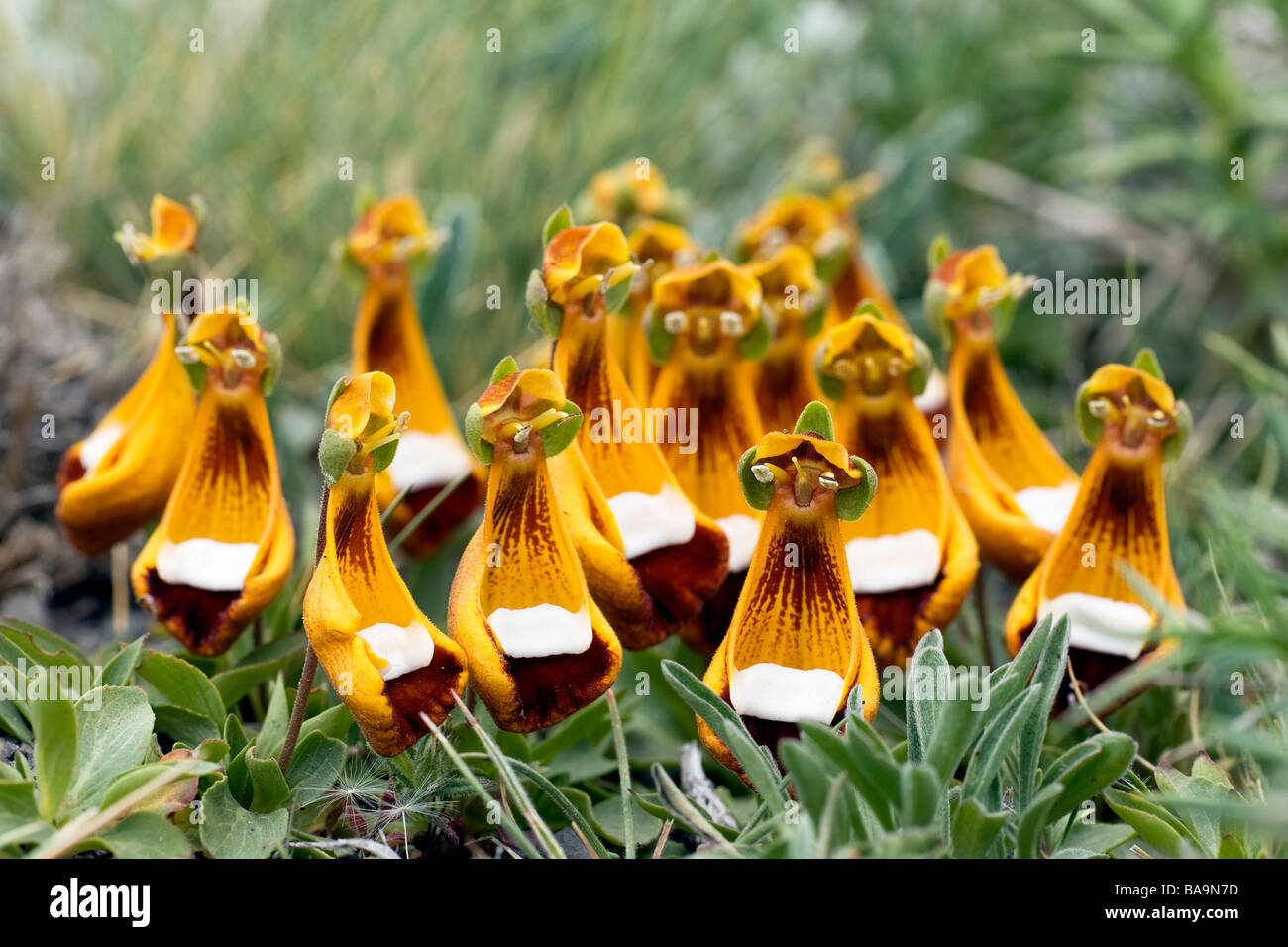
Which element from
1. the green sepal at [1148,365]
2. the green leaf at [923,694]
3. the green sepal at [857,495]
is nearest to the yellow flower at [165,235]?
the green sepal at [857,495]

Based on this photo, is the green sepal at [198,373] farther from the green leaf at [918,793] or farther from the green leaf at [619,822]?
the green leaf at [918,793]

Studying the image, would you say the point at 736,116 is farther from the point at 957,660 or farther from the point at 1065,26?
the point at 957,660

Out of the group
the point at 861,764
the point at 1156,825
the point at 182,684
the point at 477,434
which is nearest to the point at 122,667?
the point at 182,684

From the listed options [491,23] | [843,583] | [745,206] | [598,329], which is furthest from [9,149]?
[843,583]

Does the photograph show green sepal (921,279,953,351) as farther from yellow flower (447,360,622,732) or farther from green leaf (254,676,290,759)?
green leaf (254,676,290,759)

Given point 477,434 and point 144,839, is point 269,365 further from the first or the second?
point 144,839
